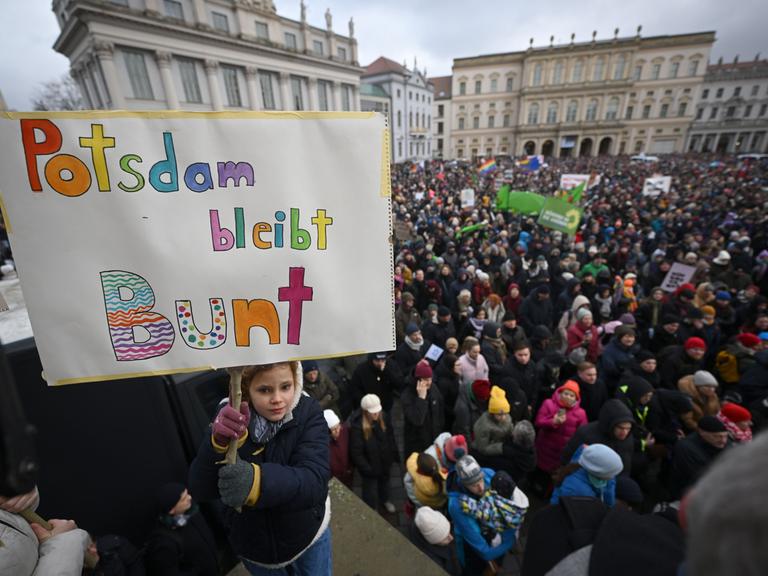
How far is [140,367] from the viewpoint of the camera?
1335mm

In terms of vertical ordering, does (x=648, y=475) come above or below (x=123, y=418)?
below

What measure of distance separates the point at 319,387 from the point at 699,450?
3371 millimetres

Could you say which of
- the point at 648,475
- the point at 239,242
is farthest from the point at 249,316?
the point at 648,475

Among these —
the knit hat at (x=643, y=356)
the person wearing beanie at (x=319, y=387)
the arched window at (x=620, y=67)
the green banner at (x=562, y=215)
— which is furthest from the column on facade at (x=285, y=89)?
the arched window at (x=620, y=67)

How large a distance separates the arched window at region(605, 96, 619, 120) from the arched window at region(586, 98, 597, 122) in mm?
1637

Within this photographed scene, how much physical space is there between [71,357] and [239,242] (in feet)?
2.46

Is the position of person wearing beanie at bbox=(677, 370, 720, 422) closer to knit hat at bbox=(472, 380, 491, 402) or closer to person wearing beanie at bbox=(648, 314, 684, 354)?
person wearing beanie at bbox=(648, 314, 684, 354)

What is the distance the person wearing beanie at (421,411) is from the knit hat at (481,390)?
42 cm

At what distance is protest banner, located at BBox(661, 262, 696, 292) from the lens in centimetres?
611

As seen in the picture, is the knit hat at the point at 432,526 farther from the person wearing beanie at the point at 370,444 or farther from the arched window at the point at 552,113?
the arched window at the point at 552,113

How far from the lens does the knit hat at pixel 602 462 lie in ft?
7.25

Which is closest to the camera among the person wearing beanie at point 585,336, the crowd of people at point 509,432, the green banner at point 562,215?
the crowd of people at point 509,432

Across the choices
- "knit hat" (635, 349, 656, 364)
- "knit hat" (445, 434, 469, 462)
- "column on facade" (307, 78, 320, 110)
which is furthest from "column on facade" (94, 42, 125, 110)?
Answer: "knit hat" (635, 349, 656, 364)

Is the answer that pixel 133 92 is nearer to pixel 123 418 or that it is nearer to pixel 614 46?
pixel 123 418
